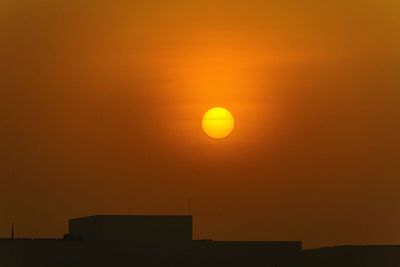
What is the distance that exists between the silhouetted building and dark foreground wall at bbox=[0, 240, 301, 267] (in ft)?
4.25

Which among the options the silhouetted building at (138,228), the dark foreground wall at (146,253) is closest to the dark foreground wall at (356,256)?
the dark foreground wall at (146,253)

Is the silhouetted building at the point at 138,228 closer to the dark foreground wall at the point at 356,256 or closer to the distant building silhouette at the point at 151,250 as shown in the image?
the distant building silhouette at the point at 151,250

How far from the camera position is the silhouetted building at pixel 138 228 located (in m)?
67.0

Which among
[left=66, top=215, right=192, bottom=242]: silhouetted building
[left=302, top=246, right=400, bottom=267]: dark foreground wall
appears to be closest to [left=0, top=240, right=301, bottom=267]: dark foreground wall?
[left=66, top=215, right=192, bottom=242]: silhouetted building

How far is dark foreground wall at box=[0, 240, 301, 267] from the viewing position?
207 feet

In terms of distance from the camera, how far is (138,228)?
6750 centimetres

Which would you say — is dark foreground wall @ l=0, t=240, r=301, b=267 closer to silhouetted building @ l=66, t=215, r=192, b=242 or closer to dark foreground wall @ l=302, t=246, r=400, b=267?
silhouetted building @ l=66, t=215, r=192, b=242

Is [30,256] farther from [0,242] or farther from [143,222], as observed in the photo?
[143,222]

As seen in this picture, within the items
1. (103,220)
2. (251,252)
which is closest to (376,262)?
(251,252)

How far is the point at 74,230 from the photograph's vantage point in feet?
228

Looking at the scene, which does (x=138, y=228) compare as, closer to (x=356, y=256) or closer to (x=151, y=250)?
(x=151, y=250)

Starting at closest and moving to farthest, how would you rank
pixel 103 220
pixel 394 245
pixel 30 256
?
pixel 30 256 → pixel 103 220 → pixel 394 245

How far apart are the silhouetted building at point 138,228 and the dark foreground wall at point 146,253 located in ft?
4.25

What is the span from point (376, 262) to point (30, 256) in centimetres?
2375
